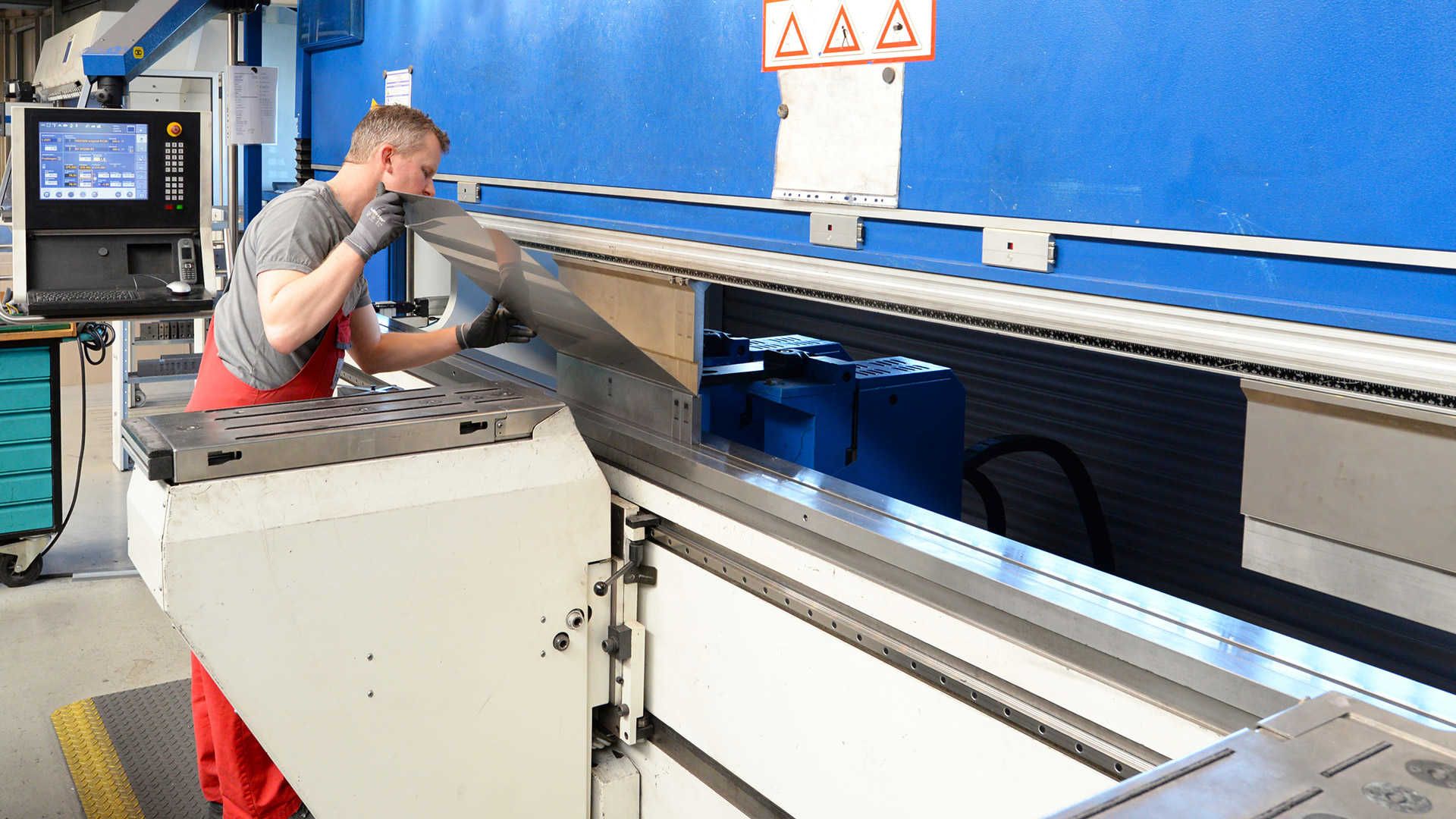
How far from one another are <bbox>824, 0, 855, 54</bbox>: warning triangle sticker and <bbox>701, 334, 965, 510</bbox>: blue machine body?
77cm

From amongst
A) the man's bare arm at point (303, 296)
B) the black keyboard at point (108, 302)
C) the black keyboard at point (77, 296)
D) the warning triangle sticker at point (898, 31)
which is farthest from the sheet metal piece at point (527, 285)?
the black keyboard at point (77, 296)

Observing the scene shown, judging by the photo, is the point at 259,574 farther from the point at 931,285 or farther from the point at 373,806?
the point at 931,285

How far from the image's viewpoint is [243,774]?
7.14ft

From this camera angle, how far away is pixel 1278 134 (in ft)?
3.47

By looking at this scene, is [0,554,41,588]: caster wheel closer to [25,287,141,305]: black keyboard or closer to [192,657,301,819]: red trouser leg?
[25,287,141,305]: black keyboard

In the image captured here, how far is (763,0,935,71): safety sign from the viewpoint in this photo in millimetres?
1435

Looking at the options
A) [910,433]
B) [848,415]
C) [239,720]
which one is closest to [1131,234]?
[848,415]

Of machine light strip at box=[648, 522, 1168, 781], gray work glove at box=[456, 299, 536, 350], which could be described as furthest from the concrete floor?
machine light strip at box=[648, 522, 1168, 781]

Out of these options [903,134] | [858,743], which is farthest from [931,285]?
[858,743]

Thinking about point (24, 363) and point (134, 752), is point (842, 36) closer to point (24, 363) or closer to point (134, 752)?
point (134, 752)

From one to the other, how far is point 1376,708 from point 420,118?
6.23 feet

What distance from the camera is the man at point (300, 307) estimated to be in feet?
6.89

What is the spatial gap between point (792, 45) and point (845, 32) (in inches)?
4.4

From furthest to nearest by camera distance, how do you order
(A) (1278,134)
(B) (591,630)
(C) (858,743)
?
(B) (591,630), (C) (858,743), (A) (1278,134)
